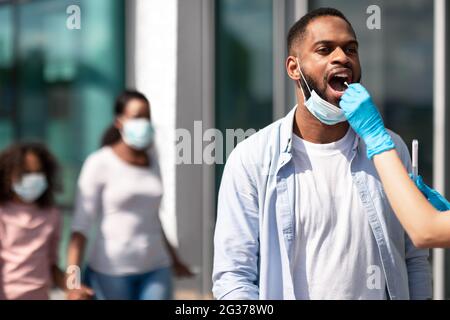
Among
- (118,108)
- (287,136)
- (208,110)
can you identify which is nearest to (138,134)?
(118,108)

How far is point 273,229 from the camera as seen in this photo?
2389 millimetres

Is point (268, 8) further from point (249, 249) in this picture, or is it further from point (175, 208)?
point (249, 249)

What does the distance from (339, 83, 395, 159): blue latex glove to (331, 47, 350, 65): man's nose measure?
87mm

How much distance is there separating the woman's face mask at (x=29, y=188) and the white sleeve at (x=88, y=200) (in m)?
0.18

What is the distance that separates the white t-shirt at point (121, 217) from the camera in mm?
3338

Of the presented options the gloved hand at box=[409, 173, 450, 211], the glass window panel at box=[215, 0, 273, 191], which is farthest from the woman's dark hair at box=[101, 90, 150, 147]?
the gloved hand at box=[409, 173, 450, 211]

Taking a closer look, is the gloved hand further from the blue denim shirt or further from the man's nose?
the man's nose

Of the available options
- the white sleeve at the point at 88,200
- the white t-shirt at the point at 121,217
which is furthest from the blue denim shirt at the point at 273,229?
the white sleeve at the point at 88,200

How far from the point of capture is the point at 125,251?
11.0ft

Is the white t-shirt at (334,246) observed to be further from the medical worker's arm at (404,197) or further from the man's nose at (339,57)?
the man's nose at (339,57)

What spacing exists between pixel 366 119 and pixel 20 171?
6.35 feet

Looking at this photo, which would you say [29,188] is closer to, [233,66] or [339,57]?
[233,66]
